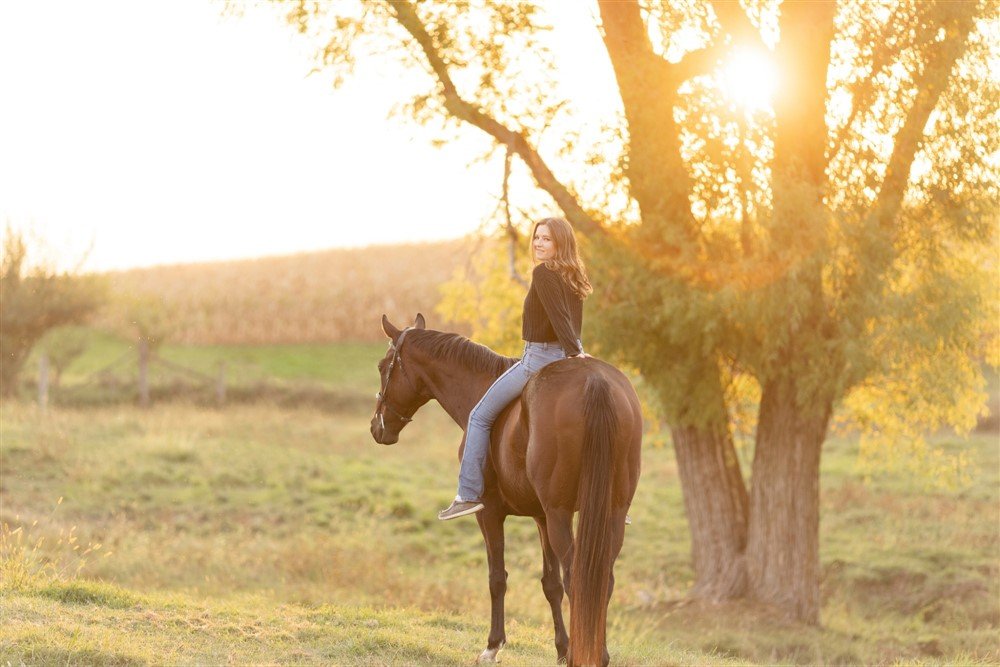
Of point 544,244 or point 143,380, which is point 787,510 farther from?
point 143,380

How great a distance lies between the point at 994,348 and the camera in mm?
15016

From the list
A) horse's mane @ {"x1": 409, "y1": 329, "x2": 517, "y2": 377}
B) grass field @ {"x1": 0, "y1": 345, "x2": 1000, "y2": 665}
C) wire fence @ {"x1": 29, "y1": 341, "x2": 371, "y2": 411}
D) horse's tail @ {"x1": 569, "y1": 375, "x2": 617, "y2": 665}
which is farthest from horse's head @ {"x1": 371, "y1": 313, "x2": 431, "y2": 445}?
wire fence @ {"x1": 29, "y1": 341, "x2": 371, "y2": 411}

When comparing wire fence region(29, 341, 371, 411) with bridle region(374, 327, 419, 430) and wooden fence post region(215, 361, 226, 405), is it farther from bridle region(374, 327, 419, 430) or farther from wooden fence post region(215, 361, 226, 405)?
bridle region(374, 327, 419, 430)

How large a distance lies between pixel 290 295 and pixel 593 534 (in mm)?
47309

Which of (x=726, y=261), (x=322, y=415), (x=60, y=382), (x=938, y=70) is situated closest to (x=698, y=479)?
(x=726, y=261)

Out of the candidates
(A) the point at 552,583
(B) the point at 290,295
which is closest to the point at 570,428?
(A) the point at 552,583

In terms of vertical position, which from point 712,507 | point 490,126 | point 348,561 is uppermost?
point 490,126

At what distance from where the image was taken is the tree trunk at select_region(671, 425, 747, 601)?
14.4 metres

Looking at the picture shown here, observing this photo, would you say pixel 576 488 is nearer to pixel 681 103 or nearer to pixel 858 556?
pixel 681 103

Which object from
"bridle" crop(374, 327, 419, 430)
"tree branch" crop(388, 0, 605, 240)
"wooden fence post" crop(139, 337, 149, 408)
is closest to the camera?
"bridle" crop(374, 327, 419, 430)

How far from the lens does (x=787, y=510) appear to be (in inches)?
550

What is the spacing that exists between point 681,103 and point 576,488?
696 cm

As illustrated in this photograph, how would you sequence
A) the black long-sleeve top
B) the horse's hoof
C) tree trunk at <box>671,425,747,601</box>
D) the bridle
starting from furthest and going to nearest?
tree trunk at <box>671,425,747,601</box> → the bridle → the horse's hoof → the black long-sleeve top

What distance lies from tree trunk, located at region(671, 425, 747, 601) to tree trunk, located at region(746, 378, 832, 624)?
0.38m
